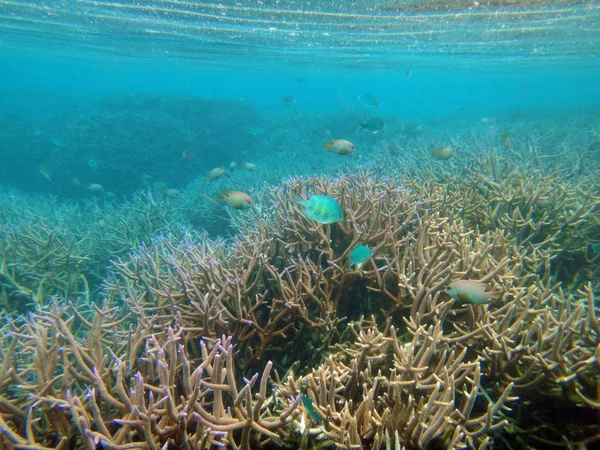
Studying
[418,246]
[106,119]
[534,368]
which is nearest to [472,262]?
[418,246]

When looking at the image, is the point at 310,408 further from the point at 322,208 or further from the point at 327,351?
the point at 322,208

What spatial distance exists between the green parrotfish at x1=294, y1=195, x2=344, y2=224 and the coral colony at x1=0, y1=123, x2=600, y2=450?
68 millimetres

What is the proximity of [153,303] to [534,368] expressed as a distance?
337 cm

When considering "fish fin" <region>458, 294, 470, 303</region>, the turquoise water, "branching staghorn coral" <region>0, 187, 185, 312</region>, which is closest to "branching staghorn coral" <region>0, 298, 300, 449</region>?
"fish fin" <region>458, 294, 470, 303</region>

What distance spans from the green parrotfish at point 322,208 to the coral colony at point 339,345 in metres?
0.07

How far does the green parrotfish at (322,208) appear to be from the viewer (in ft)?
9.59

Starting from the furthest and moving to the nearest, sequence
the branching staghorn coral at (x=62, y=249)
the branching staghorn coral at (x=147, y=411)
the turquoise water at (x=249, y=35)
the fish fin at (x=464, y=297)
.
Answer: the turquoise water at (x=249, y=35), the branching staghorn coral at (x=62, y=249), the fish fin at (x=464, y=297), the branching staghorn coral at (x=147, y=411)

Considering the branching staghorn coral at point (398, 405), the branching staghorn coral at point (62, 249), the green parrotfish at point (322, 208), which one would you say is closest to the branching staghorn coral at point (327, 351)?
the branching staghorn coral at point (398, 405)

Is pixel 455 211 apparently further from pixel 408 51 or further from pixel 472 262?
pixel 408 51

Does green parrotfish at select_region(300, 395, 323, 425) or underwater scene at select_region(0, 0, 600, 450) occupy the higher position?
green parrotfish at select_region(300, 395, 323, 425)

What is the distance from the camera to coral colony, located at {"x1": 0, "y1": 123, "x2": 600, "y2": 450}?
1.75 metres

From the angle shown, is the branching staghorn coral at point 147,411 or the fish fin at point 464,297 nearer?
the branching staghorn coral at point 147,411

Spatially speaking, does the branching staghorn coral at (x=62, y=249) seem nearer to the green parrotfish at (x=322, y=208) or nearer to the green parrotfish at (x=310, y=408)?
the green parrotfish at (x=322, y=208)

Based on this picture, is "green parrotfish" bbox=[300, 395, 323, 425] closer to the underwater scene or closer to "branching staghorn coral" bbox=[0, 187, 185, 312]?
the underwater scene
